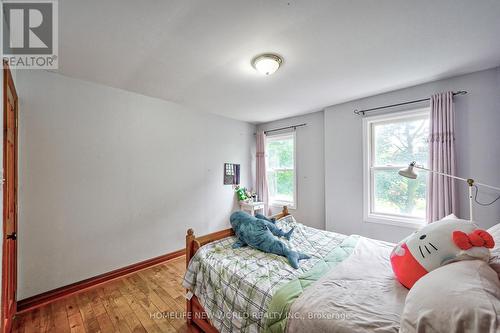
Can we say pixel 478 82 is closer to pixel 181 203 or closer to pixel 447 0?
pixel 447 0

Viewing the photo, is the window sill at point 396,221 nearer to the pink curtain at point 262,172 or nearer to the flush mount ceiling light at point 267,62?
the pink curtain at point 262,172

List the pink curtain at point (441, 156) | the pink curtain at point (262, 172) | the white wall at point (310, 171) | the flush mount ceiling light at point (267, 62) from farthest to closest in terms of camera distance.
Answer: the pink curtain at point (262, 172) < the white wall at point (310, 171) < the pink curtain at point (441, 156) < the flush mount ceiling light at point (267, 62)

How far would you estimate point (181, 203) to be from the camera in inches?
123

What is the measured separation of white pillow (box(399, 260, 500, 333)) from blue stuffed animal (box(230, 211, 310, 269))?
0.84 meters

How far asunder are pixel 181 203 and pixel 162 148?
915 mm

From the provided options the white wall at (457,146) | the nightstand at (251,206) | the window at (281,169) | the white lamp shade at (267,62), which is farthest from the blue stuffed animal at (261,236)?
the window at (281,169)

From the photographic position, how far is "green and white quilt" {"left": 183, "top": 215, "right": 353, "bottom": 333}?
1.18 meters

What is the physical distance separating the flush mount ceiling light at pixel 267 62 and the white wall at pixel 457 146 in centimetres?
164

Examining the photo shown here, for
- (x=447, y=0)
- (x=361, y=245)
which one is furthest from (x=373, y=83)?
(x=361, y=245)

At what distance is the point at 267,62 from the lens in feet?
6.03

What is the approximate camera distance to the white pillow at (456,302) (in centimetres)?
61

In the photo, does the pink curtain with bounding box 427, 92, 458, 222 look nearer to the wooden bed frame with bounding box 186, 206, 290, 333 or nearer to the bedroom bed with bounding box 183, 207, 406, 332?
the bedroom bed with bounding box 183, 207, 406, 332

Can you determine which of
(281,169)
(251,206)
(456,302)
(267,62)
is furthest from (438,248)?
(281,169)

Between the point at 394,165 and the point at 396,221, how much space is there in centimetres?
74
